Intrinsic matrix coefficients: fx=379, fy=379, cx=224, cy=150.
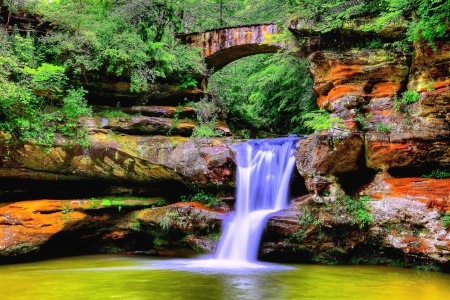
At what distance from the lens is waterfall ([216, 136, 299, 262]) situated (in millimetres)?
11062

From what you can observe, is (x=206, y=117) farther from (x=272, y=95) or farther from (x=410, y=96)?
(x=410, y=96)

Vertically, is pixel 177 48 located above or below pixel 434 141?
above

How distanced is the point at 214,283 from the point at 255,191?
484 centimetres

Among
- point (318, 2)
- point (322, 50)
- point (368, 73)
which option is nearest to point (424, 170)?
point (368, 73)

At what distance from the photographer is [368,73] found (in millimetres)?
11352

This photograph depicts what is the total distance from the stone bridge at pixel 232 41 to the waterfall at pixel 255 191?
453 centimetres

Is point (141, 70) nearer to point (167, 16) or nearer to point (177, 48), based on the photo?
point (177, 48)

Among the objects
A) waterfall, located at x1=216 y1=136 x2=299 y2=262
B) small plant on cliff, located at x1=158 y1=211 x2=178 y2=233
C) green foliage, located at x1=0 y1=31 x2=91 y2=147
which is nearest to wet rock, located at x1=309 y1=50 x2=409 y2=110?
waterfall, located at x1=216 y1=136 x2=299 y2=262

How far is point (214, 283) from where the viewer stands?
800 centimetres

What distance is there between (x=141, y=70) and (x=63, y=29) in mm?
3113

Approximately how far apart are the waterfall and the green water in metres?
1.61

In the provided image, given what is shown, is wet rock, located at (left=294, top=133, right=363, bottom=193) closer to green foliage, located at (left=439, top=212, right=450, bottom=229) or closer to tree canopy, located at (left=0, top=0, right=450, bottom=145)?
green foliage, located at (left=439, top=212, right=450, bottom=229)

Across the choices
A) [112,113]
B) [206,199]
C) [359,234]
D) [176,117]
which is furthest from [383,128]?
[112,113]

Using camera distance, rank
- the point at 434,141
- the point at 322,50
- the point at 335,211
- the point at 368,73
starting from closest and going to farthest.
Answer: the point at 434,141 < the point at 335,211 < the point at 368,73 < the point at 322,50
